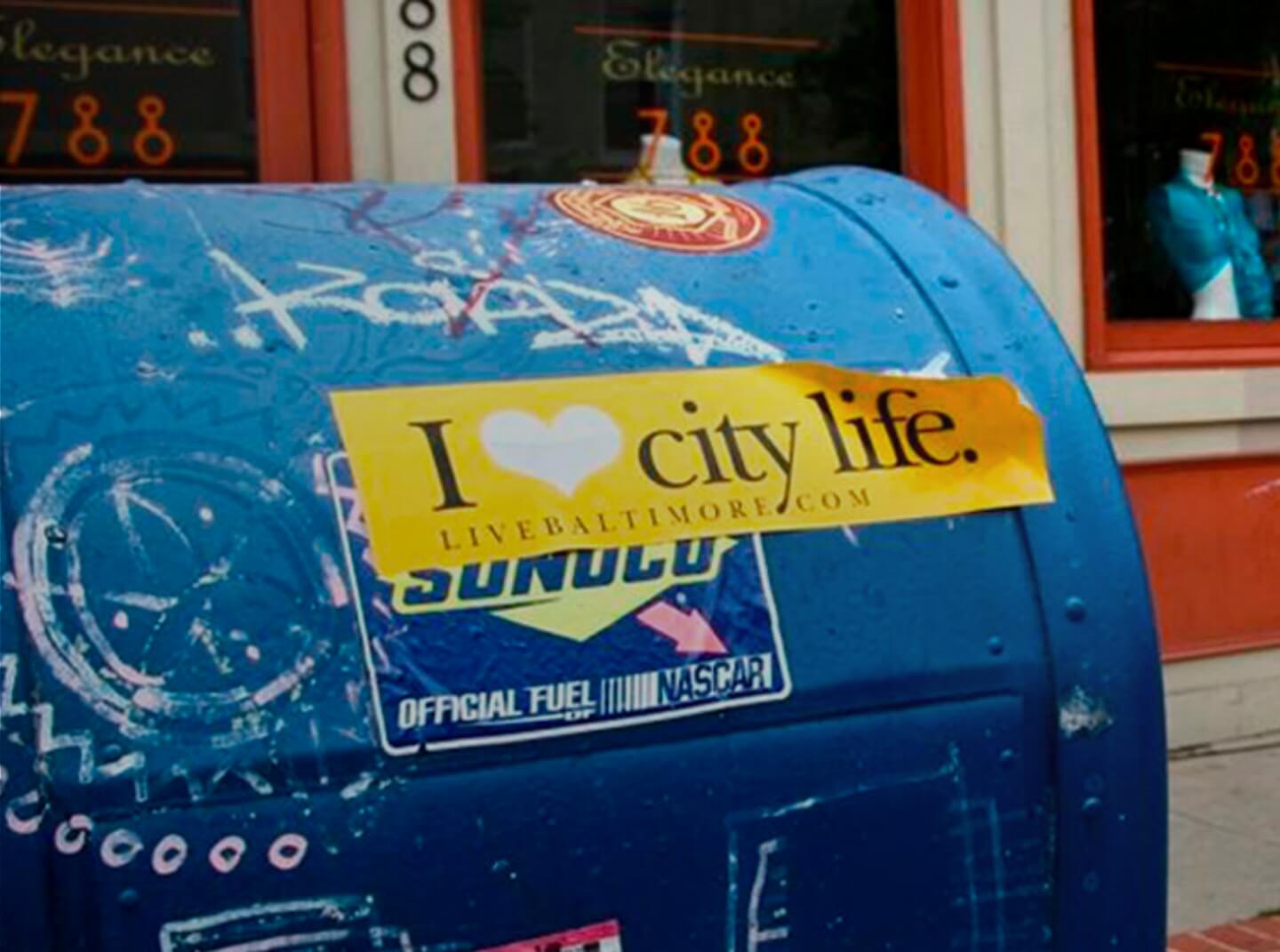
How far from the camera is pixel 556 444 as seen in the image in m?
2.02

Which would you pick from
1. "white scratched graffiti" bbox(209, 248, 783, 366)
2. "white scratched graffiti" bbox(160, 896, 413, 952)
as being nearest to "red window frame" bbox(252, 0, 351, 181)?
"white scratched graffiti" bbox(209, 248, 783, 366)

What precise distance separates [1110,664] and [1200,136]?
18.5 feet

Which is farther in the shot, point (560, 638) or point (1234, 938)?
point (1234, 938)

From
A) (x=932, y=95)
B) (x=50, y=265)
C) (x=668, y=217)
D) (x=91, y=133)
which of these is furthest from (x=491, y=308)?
(x=932, y=95)

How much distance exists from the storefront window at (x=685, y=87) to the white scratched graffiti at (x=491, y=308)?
3.74 meters

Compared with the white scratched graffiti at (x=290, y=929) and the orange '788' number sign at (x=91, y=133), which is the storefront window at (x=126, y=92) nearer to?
the orange '788' number sign at (x=91, y=133)

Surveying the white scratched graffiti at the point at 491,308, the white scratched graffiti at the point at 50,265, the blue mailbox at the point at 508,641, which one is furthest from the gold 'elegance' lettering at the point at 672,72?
the white scratched graffiti at the point at 50,265

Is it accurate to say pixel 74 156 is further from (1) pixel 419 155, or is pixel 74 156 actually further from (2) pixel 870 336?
(2) pixel 870 336

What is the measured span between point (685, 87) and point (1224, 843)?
327cm

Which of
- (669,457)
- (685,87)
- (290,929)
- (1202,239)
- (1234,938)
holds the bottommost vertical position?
(1234,938)

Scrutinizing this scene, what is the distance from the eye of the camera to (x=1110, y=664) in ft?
7.25

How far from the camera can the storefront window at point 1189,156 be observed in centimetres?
691

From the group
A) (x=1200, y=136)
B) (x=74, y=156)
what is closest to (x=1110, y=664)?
(x=74, y=156)

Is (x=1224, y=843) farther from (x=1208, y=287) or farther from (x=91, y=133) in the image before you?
(x=91, y=133)
